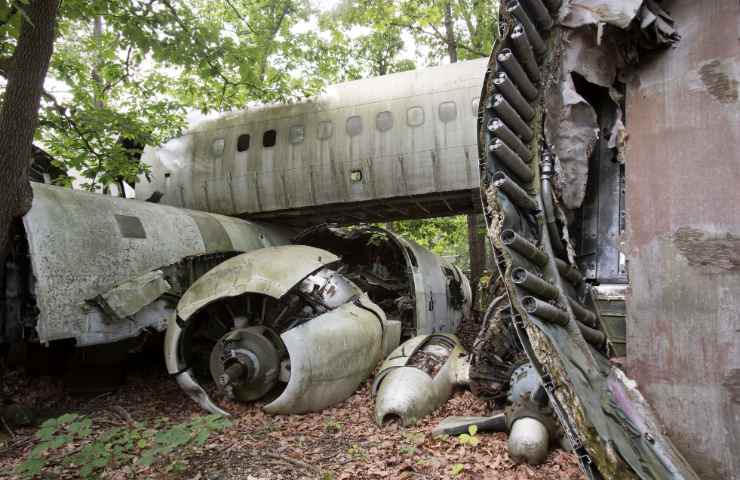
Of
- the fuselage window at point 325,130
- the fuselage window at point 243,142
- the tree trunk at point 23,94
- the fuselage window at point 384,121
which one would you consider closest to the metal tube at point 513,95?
the tree trunk at point 23,94

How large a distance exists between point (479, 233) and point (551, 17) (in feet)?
37.9

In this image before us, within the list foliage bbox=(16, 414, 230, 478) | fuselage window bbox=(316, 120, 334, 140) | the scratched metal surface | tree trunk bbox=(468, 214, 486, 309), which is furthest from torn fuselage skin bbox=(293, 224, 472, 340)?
foliage bbox=(16, 414, 230, 478)

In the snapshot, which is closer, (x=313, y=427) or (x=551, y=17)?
(x=551, y=17)

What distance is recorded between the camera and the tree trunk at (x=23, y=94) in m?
6.12

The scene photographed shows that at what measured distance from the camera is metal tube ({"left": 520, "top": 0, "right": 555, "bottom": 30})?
420 centimetres

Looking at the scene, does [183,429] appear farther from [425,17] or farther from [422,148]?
[425,17]

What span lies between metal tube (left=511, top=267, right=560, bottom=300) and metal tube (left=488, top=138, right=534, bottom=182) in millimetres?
1025

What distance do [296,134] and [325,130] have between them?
30.9 inches

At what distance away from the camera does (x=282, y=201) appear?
40.4 feet

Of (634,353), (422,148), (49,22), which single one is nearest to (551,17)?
(634,353)

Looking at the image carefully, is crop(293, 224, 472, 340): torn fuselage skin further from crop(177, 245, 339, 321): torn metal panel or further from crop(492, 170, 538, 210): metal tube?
crop(492, 170, 538, 210): metal tube

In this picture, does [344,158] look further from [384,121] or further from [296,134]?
[296,134]

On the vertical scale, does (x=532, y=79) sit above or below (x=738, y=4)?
below

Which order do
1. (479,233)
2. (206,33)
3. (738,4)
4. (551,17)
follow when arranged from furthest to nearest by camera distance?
(479,233), (206,33), (551,17), (738,4)
